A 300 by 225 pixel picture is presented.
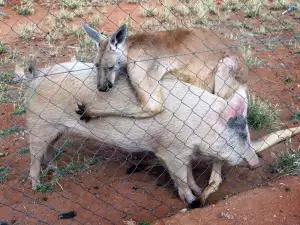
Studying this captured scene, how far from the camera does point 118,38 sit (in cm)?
452

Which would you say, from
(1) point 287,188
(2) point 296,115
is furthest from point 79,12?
(1) point 287,188

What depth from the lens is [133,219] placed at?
4305 millimetres

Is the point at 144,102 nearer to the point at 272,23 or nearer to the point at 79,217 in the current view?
the point at 79,217

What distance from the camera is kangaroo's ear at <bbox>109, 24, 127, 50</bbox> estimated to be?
443 cm

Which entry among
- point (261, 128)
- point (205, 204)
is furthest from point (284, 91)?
point (205, 204)

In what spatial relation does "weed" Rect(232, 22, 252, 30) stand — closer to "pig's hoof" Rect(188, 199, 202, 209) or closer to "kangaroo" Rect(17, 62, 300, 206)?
"kangaroo" Rect(17, 62, 300, 206)

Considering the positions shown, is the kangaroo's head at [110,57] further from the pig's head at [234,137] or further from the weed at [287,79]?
the weed at [287,79]

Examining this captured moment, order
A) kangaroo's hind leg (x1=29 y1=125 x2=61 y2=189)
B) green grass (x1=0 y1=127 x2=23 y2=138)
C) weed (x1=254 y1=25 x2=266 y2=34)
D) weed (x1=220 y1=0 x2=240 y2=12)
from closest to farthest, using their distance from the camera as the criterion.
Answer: kangaroo's hind leg (x1=29 y1=125 x2=61 y2=189), green grass (x1=0 y1=127 x2=23 y2=138), weed (x1=254 y1=25 x2=266 y2=34), weed (x1=220 y1=0 x2=240 y2=12)

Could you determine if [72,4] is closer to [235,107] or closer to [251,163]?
[235,107]

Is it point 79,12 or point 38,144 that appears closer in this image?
point 38,144

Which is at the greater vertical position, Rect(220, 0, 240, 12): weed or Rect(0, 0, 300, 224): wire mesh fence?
Rect(0, 0, 300, 224): wire mesh fence

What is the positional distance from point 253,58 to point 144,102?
3934 mm

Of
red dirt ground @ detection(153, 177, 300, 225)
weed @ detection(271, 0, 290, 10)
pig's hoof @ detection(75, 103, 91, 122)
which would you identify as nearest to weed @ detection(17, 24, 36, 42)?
pig's hoof @ detection(75, 103, 91, 122)

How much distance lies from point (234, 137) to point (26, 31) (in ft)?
19.3
